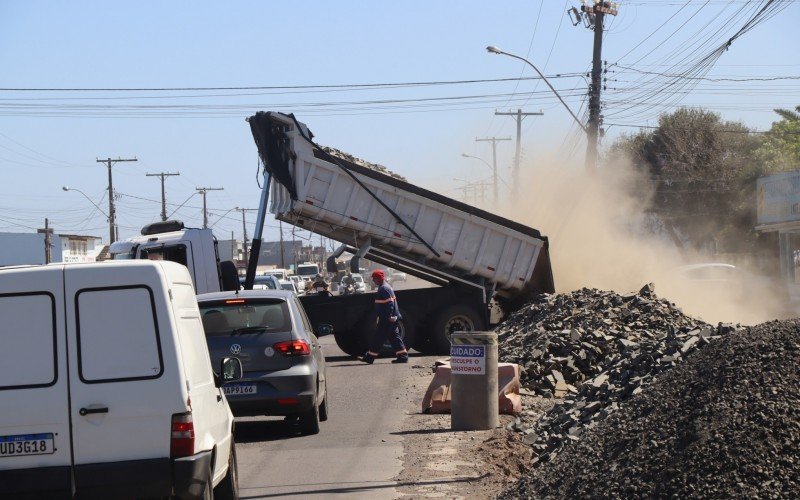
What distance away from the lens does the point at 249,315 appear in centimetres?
1206

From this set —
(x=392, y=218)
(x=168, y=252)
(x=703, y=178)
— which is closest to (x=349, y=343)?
(x=392, y=218)

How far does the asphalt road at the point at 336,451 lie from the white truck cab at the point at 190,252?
4.94 metres

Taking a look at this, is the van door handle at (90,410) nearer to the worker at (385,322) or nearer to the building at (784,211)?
the worker at (385,322)

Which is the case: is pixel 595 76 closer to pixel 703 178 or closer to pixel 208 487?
pixel 703 178

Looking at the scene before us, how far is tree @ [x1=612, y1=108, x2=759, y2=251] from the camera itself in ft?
182

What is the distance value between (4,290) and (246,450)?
5.72 meters

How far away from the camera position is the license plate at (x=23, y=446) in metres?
5.93

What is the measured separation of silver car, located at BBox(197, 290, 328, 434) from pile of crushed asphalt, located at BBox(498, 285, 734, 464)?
92.7 inches

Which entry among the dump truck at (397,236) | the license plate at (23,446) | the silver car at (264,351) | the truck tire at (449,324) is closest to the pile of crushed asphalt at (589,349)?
the truck tire at (449,324)

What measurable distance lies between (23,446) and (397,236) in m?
16.8

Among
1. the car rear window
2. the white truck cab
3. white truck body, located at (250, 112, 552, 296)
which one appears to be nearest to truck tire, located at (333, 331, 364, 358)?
white truck body, located at (250, 112, 552, 296)

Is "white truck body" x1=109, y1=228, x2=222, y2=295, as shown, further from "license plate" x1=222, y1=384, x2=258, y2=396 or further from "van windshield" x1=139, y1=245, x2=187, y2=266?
"license plate" x1=222, y1=384, x2=258, y2=396

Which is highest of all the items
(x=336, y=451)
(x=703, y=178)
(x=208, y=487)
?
(x=703, y=178)

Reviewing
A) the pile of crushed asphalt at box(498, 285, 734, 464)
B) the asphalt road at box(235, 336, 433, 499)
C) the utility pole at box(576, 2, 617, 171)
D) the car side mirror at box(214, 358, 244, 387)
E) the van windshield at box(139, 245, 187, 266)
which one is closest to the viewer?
the car side mirror at box(214, 358, 244, 387)
